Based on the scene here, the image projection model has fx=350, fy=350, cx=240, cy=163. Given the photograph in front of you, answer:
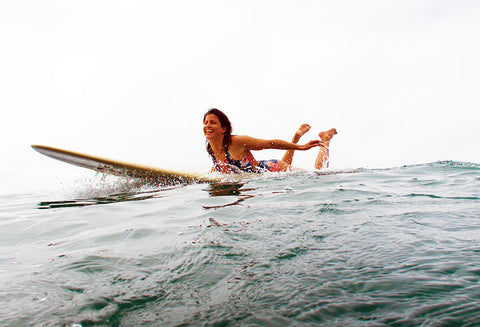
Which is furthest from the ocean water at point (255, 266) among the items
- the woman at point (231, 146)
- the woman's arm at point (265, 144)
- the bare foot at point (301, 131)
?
the bare foot at point (301, 131)

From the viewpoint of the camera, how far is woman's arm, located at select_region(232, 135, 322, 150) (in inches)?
223

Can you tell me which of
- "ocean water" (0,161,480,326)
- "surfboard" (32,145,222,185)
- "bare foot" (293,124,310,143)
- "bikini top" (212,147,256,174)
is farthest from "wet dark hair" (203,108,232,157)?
"ocean water" (0,161,480,326)

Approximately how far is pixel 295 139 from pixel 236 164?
1.82m

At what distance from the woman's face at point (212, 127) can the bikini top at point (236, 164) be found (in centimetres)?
34

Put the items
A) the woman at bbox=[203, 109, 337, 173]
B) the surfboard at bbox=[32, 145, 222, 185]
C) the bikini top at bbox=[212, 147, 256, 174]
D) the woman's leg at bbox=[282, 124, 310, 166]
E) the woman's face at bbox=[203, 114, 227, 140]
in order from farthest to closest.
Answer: the woman's leg at bbox=[282, 124, 310, 166], the bikini top at bbox=[212, 147, 256, 174], the woman's face at bbox=[203, 114, 227, 140], the woman at bbox=[203, 109, 337, 173], the surfboard at bbox=[32, 145, 222, 185]

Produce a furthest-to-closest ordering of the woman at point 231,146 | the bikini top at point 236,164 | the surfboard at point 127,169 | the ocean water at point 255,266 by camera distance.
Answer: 1. the bikini top at point 236,164
2. the woman at point 231,146
3. the surfboard at point 127,169
4. the ocean water at point 255,266

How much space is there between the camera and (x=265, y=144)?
230 inches

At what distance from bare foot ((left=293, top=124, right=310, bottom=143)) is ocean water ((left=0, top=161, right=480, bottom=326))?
407 cm

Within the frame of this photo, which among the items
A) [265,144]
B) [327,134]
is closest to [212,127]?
[265,144]

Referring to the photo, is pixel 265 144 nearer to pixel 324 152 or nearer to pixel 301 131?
pixel 301 131

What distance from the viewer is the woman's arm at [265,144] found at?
566 cm

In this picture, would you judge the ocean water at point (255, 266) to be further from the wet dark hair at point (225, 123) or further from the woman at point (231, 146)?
the wet dark hair at point (225, 123)

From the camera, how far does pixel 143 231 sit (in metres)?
2.72

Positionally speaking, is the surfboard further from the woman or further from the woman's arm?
the woman's arm
